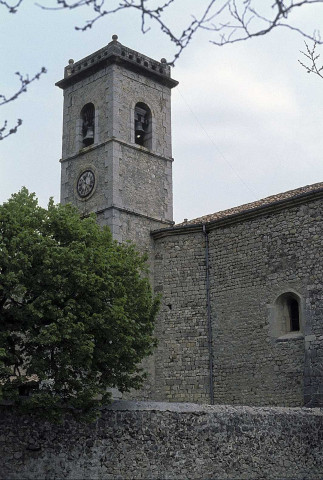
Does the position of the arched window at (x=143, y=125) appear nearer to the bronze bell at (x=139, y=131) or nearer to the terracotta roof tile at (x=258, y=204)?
the bronze bell at (x=139, y=131)

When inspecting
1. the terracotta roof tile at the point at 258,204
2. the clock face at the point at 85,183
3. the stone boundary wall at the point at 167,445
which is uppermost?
the clock face at the point at 85,183

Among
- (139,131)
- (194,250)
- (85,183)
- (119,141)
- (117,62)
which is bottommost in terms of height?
(194,250)

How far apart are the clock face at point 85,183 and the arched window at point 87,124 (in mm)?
1242

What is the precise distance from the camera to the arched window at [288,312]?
17.9 metres

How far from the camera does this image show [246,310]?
61.1 ft

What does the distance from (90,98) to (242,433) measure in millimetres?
13439

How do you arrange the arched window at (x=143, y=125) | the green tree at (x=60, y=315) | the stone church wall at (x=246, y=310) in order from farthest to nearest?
the arched window at (x=143, y=125) < the stone church wall at (x=246, y=310) < the green tree at (x=60, y=315)

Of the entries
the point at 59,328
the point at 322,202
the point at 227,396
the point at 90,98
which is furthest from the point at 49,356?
the point at 90,98

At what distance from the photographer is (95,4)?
5219mm

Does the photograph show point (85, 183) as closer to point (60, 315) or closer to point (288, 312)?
point (288, 312)

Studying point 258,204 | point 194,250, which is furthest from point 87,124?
point 258,204

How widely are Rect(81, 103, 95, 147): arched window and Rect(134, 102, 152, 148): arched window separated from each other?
1.48 m

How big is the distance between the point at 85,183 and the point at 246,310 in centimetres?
716

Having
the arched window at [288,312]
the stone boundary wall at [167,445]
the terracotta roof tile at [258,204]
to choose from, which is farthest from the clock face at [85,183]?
the stone boundary wall at [167,445]
